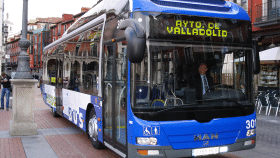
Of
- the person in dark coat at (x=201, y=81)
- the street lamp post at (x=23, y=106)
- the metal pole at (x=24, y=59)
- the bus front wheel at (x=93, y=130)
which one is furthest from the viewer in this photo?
the metal pole at (x=24, y=59)

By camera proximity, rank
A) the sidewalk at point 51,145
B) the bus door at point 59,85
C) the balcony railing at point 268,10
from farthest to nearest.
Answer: the balcony railing at point 268,10, the bus door at point 59,85, the sidewalk at point 51,145

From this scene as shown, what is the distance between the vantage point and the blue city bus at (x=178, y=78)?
4703 millimetres

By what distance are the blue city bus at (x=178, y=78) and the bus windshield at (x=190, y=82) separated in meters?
0.01

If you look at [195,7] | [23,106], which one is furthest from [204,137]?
[23,106]

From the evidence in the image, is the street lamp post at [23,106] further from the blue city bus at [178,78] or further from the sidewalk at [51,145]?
the blue city bus at [178,78]

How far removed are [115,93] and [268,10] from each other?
1509 cm

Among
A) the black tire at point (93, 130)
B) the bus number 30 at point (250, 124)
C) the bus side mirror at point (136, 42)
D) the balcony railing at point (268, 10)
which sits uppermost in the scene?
the balcony railing at point (268, 10)

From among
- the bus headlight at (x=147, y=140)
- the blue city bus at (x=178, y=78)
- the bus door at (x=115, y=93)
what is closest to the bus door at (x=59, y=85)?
the bus door at (x=115, y=93)

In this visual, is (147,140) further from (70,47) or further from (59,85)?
(59,85)

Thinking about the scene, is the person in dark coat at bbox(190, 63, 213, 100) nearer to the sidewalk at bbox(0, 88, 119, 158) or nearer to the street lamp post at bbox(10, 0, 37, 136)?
the sidewalk at bbox(0, 88, 119, 158)

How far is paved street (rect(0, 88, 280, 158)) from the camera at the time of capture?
6.59 metres

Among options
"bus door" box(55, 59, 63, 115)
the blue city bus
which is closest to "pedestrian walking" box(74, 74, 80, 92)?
"bus door" box(55, 59, 63, 115)

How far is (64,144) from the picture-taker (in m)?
7.57

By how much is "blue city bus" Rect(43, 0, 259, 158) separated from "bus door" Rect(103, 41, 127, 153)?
17mm
